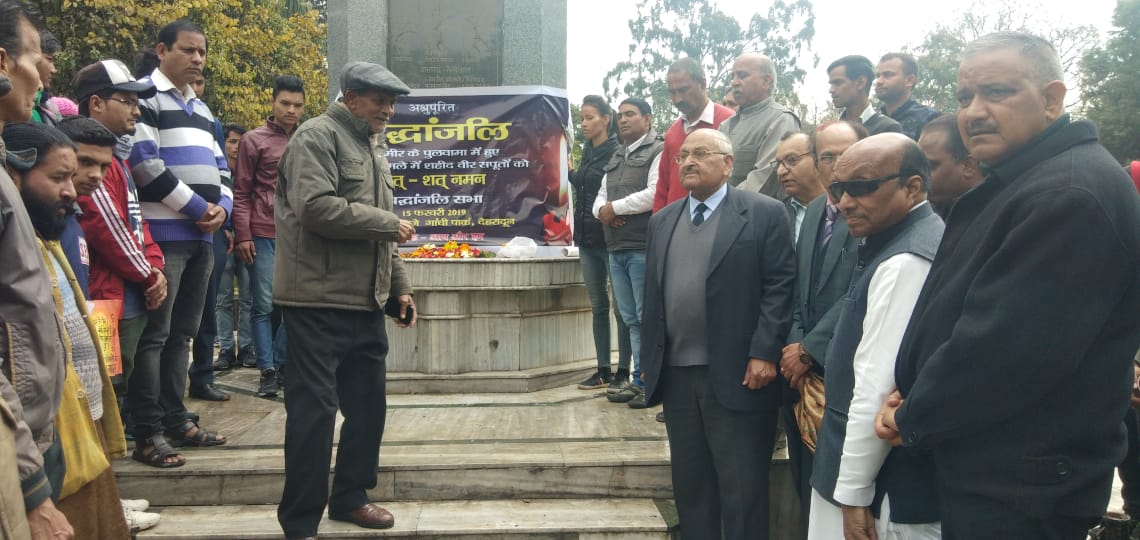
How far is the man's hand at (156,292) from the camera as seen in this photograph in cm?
411

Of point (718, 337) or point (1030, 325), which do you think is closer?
point (1030, 325)

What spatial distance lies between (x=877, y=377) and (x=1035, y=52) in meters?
0.92

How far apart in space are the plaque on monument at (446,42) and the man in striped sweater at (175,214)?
2.46 metres

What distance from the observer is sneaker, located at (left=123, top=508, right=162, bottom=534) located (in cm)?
378

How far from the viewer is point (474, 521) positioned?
3.94 metres

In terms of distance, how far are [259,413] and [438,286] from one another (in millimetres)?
1478

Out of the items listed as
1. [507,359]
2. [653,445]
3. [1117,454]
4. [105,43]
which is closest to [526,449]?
[653,445]

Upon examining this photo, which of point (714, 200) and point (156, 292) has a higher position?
point (714, 200)

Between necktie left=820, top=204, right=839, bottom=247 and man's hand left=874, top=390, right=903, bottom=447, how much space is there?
1.18 m

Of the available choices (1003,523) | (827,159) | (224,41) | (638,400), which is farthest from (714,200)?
(224,41)

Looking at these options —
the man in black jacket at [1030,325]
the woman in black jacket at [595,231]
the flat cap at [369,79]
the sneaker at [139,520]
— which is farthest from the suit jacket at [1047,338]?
the woman in black jacket at [595,231]

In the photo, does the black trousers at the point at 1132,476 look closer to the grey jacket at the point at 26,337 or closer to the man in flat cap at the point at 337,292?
the man in flat cap at the point at 337,292

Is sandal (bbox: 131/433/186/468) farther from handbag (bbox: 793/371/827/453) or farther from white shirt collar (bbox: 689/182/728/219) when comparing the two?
handbag (bbox: 793/371/827/453)

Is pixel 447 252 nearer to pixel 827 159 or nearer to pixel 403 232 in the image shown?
pixel 403 232
